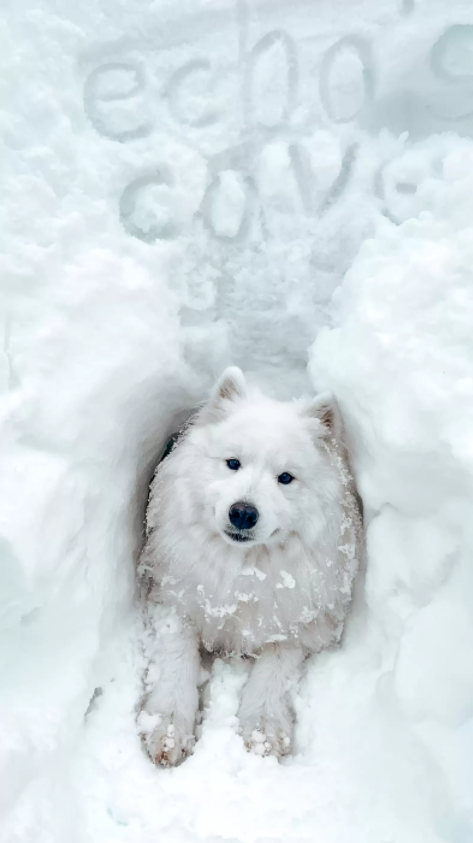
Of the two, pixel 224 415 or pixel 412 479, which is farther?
pixel 224 415

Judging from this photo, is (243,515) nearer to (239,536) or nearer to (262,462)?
(239,536)

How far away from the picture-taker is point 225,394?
2.99 meters

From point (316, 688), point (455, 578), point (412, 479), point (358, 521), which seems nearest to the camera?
point (455, 578)

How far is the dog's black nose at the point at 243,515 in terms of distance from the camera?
8.26 ft

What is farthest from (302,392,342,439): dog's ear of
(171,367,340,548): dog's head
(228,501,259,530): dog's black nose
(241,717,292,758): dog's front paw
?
(241,717,292,758): dog's front paw

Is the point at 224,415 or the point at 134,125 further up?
the point at 134,125

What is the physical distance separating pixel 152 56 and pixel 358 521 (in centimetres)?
245

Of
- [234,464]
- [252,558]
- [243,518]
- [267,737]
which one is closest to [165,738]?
[267,737]

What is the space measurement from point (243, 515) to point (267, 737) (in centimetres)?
100

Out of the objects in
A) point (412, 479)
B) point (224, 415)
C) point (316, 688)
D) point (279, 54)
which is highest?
point (279, 54)

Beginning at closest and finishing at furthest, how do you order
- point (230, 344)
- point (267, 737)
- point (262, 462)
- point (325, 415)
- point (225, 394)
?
point (267, 737) < point (262, 462) < point (325, 415) < point (225, 394) < point (230, 344)

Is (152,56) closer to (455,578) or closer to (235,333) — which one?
(235,333)

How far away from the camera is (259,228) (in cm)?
305

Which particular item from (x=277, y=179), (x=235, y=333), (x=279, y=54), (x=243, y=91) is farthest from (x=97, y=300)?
(x=279, y=54)
